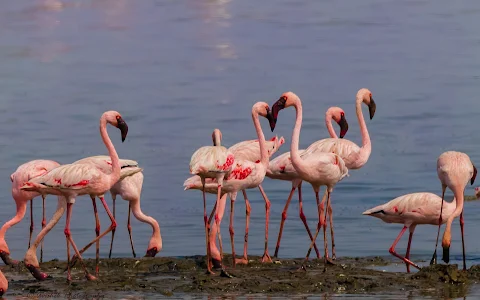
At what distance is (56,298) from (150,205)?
4.66m

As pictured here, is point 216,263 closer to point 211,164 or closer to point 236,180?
point 236,180

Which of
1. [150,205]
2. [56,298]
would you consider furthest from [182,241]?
[56,298]

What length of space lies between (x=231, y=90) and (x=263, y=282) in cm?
1206

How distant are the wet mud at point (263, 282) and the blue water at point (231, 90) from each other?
1.31m

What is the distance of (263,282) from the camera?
9430mm

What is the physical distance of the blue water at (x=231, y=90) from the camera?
42.9 ft

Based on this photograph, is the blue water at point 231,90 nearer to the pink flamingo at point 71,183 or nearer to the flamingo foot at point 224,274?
the pink flamingo at point 71,183

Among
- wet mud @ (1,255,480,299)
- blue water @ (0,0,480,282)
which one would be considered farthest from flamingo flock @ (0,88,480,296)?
blue water @ (0,0,480,282)

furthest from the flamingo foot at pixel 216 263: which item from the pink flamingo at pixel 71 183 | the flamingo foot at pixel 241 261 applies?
the pink flamingo at pixel 71 183

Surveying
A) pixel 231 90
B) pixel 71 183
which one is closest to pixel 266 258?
pixel 71 183

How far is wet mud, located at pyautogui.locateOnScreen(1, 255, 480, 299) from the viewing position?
923cm

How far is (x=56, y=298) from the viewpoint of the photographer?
9094 mm

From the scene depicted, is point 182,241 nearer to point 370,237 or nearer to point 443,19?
point 370,237

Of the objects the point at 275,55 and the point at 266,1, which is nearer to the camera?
the point at 275,55
